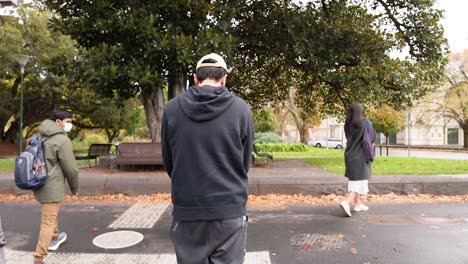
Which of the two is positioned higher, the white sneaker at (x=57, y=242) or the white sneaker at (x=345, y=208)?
the white sneaker at (x=345, y=208)

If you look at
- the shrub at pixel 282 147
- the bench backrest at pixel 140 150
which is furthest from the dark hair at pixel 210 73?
the shrub at pixel 282 147

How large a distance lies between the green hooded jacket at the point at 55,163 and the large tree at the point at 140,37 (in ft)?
18.0

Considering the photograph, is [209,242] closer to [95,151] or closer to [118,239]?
[118,239]

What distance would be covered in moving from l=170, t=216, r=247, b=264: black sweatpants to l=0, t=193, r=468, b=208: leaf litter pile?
19.0 ft

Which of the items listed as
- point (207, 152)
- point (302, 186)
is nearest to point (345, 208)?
point (302, 186)

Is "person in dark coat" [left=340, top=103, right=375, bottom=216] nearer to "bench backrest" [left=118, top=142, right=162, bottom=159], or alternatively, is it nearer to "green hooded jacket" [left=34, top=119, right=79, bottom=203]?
"green hooded jacket" [left=34, top=119, right=79, bottom=203]

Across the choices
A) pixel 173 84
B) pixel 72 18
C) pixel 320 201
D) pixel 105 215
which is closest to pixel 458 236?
pixel 320 201

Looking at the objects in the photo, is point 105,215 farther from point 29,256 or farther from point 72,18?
point 72,18

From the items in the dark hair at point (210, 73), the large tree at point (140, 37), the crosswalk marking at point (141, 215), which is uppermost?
the large tree at point (140, 37)

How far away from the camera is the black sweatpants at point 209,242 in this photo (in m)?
2.47

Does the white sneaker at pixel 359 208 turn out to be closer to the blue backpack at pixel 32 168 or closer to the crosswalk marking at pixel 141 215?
the crosswalk marking at pixel 141 215

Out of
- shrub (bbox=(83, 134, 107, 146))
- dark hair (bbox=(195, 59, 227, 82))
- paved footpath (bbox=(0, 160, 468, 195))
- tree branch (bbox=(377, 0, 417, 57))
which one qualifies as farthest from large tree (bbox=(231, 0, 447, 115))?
shrub (bbox=(83, 134, 107, 146))

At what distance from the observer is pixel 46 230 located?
4.64 meters

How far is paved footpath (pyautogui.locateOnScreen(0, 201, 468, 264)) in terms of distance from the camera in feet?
15.9
